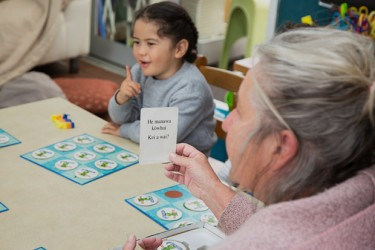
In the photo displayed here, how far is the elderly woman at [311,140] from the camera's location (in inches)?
36.2

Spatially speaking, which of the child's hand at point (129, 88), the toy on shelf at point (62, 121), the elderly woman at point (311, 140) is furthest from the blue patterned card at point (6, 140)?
the elderly woman at point (311, 140)

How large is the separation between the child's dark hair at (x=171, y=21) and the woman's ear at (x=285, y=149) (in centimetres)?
123

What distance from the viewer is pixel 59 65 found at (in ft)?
15.5

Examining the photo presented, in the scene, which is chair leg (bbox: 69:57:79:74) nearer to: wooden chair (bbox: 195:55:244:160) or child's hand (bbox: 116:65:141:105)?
wooden chair (bbox: 195:55:244:160)

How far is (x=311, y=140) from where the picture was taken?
939 mm

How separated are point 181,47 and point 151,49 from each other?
12 cm

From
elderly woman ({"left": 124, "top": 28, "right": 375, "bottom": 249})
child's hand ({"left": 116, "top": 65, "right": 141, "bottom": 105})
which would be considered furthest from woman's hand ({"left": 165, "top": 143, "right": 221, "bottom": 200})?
child's hand ({"left": 116, "top": 65, "right": 141, "bottom": 105})

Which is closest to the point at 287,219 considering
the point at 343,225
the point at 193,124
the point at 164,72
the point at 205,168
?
the point at 343,225

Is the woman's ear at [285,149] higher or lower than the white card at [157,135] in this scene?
higher

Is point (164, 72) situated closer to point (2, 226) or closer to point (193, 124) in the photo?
point (193, 124)

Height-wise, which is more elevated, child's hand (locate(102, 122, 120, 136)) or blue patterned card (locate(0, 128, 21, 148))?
child's hand (locate(102, 122, 120, 136))

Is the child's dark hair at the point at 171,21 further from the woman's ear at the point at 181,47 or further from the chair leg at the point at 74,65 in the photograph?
the chair leg at the point at 74,65

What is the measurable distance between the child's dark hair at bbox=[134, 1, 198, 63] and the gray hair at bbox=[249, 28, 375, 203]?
1159 millimetres

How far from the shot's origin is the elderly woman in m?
0.92
